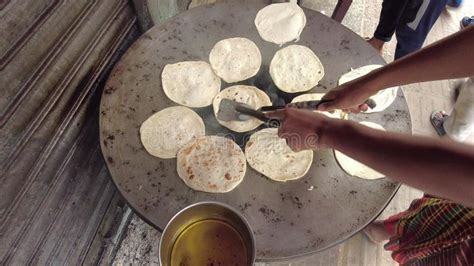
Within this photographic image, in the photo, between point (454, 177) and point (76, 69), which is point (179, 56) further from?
point (454, 177)

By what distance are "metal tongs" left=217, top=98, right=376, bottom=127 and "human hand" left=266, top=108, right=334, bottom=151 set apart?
0.30 feet

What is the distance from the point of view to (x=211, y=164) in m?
1.62

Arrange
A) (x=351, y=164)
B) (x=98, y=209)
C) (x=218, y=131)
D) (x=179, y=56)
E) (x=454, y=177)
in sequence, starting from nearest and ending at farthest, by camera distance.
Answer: (x=454, y=177), (x=351, y=164), (x=218, y=131), (x=179, y=56), (x=98, y=209)

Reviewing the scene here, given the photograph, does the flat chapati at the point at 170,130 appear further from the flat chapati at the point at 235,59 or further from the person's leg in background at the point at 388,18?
the person's leg in background at the point at 388,18

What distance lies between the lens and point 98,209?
209 centimetres

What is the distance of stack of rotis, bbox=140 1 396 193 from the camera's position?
1.58m

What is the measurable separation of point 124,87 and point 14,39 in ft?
1.67

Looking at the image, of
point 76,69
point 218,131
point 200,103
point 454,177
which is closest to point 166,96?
point 200,103

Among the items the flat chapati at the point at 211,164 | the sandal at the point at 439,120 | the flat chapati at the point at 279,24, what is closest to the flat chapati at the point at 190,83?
the flat chapati at the point at 211,164

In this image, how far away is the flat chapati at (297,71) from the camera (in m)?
1.83

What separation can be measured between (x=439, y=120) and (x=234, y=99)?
2353mm

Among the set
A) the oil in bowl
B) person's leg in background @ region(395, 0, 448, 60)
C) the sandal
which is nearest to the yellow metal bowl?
the oil in bowl

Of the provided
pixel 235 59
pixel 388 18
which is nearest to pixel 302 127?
pixel 235 59

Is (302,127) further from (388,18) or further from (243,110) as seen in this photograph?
(388,18)
